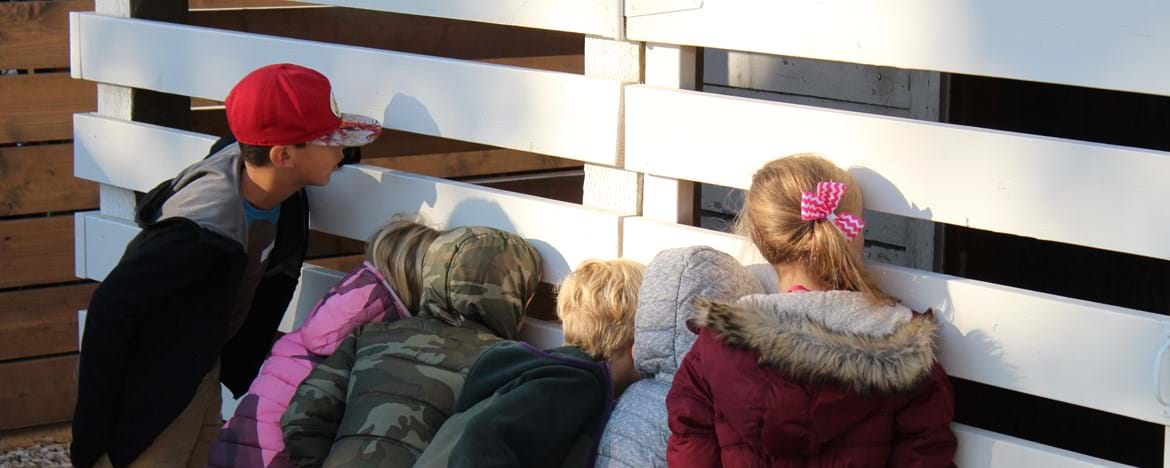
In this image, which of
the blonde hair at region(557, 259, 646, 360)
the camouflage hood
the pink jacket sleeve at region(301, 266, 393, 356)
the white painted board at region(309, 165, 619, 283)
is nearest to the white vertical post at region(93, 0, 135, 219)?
the white painted board at region(309, 165, 619, 283)

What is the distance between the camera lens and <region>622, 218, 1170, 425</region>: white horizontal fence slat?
2156 millimetres

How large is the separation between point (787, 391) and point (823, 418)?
7cm

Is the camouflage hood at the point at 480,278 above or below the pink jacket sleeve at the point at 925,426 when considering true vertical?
above

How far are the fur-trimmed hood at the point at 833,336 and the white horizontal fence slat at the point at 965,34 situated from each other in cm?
44

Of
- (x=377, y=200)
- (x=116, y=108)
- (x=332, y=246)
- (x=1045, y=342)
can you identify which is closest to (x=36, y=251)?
(x=332, y=246)

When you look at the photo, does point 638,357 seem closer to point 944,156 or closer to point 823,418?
point 823,418

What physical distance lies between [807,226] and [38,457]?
12.1ft

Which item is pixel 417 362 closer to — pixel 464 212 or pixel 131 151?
pixel 464 212

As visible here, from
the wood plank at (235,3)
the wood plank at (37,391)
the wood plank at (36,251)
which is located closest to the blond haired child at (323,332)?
the wood plank at (235,3)

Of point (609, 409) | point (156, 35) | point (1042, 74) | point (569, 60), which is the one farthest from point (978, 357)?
point (569, 60)

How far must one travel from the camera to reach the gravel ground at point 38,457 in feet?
16.2

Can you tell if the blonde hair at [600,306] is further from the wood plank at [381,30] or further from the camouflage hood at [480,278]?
the wood plank at [381,30]

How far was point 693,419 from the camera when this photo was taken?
2381 millimetres

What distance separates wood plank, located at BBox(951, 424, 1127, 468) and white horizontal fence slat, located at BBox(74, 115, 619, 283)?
84 cm
